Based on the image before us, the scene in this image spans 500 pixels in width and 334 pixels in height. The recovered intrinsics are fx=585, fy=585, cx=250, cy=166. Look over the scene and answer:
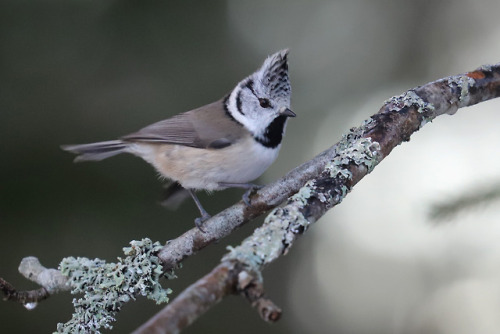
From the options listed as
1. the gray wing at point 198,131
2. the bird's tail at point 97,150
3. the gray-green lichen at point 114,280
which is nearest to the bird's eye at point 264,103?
the gray wing at point 198,131

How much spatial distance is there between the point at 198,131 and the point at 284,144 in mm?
1785

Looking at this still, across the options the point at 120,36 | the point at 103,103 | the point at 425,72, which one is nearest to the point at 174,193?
the point at 103,103

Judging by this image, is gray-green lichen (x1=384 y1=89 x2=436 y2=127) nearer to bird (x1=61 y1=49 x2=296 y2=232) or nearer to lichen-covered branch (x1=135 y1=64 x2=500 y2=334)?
lichen-covered branch (x1=135 y1=64 x2=500 y2=334)

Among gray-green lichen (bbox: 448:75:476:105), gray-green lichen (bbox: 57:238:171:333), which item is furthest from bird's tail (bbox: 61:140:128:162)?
gray-green lichen (bbox: 448:75:476:105)

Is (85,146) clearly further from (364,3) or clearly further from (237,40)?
(364,3)

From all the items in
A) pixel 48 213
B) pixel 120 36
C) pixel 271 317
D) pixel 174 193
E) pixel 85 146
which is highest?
pixel 120 36

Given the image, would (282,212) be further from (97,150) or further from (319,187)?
(97,150)

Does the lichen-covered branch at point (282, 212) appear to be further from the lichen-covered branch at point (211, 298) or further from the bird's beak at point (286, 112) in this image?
the bird's beak at point (286, 112)

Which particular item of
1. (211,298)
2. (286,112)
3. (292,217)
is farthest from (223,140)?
(211,298)

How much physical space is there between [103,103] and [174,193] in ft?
4.09

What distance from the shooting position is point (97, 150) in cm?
301

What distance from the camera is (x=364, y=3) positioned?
514 centimetres

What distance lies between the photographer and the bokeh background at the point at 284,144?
359 cm

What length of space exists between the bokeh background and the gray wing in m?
0.73
